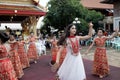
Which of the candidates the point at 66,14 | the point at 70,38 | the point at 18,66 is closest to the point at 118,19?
the point at 66,14

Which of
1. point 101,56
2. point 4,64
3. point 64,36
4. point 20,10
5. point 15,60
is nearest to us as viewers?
point 4,64

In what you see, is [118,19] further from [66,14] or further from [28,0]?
[28,0]

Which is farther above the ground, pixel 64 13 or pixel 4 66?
pixel 4 66

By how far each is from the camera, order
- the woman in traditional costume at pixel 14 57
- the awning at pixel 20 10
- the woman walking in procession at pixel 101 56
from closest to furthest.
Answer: the woman walking in procession at pixel 101 56
the woman in traditional costume at pixel 14 57
the awning at pixel 20 10

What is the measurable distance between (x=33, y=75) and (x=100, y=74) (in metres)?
2.35

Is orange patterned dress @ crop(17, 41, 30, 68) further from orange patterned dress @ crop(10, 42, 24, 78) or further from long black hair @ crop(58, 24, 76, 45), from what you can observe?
long black hair @ crop(58, 24, 76, 45)

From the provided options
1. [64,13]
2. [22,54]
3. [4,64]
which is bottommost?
[64,13]

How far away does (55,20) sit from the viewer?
910 inches

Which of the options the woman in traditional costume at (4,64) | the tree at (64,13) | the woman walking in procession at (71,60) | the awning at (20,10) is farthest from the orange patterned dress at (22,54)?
the tree at (64,13)

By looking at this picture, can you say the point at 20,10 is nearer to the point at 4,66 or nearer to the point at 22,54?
the point at 22,54

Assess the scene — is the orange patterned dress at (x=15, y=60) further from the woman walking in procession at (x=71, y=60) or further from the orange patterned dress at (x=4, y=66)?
the orange patterned dress at (x=4, y=66)

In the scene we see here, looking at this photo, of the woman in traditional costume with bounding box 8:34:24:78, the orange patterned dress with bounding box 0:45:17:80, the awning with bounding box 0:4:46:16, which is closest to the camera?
the orange patterned dress with bounding box 0:45:17:80

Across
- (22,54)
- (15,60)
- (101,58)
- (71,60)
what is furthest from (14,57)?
(71,60)

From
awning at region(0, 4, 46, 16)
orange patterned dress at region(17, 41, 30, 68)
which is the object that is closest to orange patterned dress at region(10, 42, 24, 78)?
orange patterned dress at region(17, 41, 30, 68)
